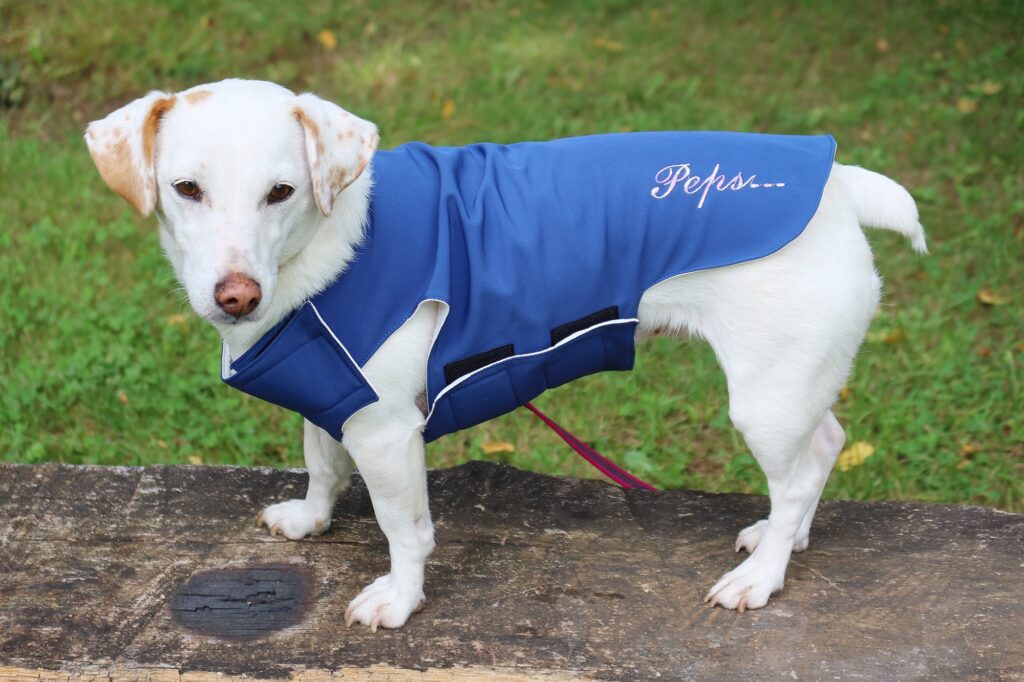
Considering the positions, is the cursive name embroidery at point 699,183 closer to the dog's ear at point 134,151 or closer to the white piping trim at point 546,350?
the white piping trim at point 546,350

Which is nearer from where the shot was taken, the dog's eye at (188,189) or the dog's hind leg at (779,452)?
the dog's eye at (188,189)

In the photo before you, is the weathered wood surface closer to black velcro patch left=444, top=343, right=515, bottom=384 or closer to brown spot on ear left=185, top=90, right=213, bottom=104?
black velcro patch left=444, top=343, right=515, bottom=384

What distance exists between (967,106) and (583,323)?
216 inches

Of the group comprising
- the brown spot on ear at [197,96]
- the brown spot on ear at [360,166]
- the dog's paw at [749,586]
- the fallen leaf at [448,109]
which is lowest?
the dog's paw at [749,586]

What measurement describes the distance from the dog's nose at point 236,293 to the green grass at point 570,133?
258 cm

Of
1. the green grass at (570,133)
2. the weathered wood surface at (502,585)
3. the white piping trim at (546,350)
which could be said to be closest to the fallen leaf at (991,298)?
the green grass at (570,133)

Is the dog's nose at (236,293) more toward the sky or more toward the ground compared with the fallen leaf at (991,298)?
more toward the sky

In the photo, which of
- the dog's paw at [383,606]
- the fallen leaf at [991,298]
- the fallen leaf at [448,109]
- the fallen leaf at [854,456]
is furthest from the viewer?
the fallen leaf at [448,109]

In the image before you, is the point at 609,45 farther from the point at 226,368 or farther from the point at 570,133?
the point at 226,368

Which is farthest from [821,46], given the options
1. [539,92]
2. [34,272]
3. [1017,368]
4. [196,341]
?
[34,272]

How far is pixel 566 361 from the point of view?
315 cm

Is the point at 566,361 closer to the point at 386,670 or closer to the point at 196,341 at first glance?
the point at 386,670

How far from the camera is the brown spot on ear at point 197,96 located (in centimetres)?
265

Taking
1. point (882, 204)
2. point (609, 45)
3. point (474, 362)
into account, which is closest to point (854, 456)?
point (882, 204)
